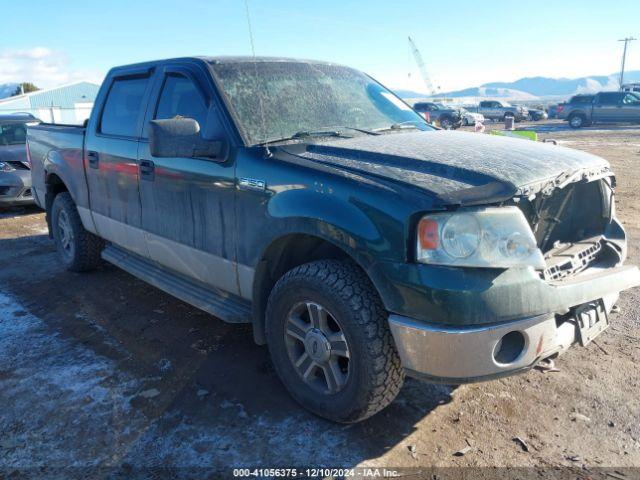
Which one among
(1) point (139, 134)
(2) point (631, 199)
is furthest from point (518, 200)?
(2) point (631, 199)

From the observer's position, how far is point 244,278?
3.26 m

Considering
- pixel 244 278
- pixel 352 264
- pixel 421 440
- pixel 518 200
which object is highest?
pixel 518 200

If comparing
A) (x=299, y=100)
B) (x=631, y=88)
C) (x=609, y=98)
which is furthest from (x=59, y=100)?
(x=299, y=100)

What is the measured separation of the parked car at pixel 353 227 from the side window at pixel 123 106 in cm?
4

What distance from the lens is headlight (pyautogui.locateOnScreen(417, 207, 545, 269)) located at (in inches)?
91.2

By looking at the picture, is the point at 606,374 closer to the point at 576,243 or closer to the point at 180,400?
the point at 576,243

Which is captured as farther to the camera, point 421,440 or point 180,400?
point 180,400

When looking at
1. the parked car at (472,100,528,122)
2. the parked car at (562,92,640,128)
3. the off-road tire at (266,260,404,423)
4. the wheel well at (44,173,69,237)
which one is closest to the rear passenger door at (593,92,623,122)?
the parked car at (562,92,640,128)

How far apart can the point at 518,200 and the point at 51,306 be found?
412 cm

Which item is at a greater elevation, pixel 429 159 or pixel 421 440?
pixel 429 159

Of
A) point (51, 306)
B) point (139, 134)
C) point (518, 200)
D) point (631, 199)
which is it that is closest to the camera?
point (518, 200)

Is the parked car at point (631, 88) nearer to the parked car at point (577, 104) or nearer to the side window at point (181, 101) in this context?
the parked car at point (577, 104)

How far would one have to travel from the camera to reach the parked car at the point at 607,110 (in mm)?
27500

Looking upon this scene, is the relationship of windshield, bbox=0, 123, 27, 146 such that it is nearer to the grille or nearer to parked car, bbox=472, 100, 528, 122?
the grille
